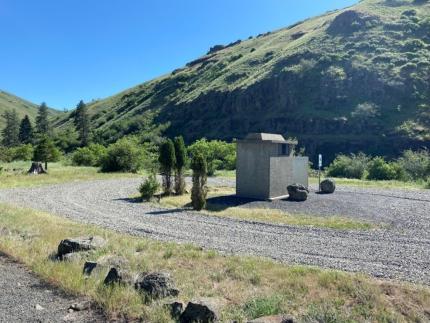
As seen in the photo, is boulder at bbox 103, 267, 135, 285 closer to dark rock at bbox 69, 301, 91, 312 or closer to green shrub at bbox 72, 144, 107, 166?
dark rock at bbox 69, 301, 91, 312

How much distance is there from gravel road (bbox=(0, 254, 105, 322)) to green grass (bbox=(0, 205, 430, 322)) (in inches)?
9.5

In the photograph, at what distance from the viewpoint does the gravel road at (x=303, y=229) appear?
32.2 ft

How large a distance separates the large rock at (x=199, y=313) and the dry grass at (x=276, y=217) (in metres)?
9.36

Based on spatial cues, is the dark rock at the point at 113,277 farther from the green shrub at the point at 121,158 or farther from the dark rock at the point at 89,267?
the green shrub at the point at 121,158

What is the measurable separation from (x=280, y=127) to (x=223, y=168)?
55.8 feet

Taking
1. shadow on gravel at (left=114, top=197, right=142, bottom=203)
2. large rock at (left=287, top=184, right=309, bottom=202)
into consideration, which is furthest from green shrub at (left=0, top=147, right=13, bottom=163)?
large rock at (left=287, top=184, right=309, bottom=202)

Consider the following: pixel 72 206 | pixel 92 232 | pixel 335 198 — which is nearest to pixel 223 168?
pixel 335 198

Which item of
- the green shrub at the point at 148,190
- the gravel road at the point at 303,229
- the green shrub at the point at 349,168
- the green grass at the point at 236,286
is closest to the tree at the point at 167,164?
the green shrub at the point at 148,190

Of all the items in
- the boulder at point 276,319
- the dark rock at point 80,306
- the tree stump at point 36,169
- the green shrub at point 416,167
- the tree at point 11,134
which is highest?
the tree at point 11,134

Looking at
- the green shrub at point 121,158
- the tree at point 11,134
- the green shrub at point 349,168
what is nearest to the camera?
the green shrub at point 349,168

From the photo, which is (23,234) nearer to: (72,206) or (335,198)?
(72,206)

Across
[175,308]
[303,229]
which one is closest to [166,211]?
[303,229]

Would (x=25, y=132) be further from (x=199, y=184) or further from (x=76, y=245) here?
(x=76, y=245)

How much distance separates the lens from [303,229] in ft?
45.1
